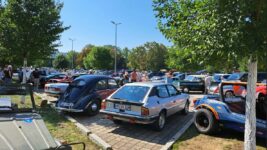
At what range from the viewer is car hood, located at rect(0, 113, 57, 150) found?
302cm

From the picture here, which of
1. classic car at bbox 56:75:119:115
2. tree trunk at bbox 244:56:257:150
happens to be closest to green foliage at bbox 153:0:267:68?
tree trunk at bbox 244:56:257:150

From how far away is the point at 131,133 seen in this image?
7891 millimetres

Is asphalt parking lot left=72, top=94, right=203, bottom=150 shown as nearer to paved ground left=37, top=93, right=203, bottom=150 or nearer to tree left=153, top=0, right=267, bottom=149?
paved ground left=37, top=93, right=203, bottom=150

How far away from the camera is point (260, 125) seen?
681 centimetres

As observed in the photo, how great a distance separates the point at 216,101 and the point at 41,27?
10.2 m

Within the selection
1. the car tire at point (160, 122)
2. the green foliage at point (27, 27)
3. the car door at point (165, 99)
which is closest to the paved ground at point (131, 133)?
the car tire at point (160, 122)

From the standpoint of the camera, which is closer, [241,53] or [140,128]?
[241,53]

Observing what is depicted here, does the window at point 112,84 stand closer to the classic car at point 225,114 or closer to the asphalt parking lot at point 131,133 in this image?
the asphalt parking lot at point 131,133

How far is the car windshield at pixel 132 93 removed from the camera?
319 inches

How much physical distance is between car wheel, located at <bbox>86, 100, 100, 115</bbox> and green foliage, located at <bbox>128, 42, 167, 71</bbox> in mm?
61429

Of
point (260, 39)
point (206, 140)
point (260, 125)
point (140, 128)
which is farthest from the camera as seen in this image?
point (140, 128)

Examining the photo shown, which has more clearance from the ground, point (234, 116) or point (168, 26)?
point (168, 26)

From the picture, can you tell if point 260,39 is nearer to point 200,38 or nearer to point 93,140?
point 200,38

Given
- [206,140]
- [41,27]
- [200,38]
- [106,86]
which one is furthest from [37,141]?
[41,27]
